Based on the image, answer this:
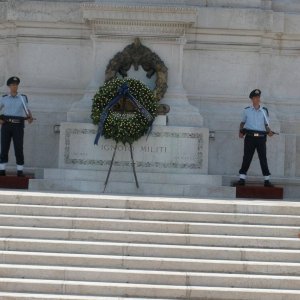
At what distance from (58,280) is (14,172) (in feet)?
21.3

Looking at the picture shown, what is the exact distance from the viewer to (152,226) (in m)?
12.3

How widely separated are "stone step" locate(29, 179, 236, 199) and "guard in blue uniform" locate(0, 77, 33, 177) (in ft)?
2.09

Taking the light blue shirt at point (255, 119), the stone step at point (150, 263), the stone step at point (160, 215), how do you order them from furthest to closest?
the light blue shirt at point (255, 119) → the stone step at point (160, 215) → the stone step at point (150, 263)

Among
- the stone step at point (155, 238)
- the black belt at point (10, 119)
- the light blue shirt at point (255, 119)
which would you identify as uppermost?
the light blue shirt at point (255, 119)

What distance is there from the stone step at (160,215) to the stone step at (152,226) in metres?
0.21

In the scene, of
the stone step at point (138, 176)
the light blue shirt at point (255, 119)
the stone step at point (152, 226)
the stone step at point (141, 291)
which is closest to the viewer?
the stone step at point (141, 291)

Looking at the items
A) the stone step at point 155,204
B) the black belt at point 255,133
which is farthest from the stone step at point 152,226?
the black belt at point 255,133

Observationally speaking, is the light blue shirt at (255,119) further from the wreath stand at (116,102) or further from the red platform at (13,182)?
the red platform at (13,182)

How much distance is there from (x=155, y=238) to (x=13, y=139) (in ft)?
17.2

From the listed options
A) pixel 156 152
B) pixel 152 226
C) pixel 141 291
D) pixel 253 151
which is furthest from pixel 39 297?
pixel 253 151

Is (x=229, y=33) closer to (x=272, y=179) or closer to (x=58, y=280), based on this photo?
(x=272, y=179)

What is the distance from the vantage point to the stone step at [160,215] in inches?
496

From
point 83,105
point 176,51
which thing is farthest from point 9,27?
point 176,51

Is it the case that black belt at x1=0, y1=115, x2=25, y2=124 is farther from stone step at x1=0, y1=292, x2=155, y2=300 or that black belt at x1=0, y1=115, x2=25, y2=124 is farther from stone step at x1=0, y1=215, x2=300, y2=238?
stone step at x1=0, y1=292, x2=155, y2=300
